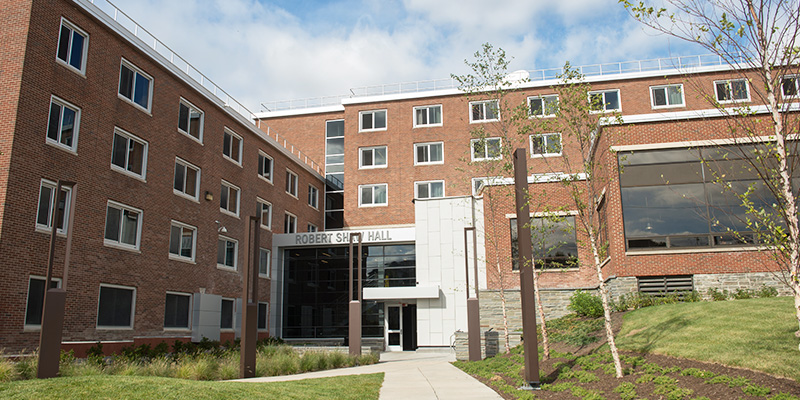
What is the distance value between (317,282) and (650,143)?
72.4 ft

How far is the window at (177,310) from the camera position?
24923 millimetres

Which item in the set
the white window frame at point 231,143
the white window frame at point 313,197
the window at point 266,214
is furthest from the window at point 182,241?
the white window frame at point 313,197

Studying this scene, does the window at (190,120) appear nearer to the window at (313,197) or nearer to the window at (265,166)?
the window at (265,166)

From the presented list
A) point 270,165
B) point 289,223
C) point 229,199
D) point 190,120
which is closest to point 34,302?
point 190,120

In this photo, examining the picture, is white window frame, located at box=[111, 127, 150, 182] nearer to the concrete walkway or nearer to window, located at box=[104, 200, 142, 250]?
window, located at box=[104, 200, 142, 250]

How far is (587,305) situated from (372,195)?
22.2m


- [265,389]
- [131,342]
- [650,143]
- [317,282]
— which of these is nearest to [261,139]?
[317,282]

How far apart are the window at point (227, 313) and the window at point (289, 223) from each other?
7.66 metres

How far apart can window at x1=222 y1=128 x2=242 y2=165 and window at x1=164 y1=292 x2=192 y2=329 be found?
8.29 metres

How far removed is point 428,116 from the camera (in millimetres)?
40719

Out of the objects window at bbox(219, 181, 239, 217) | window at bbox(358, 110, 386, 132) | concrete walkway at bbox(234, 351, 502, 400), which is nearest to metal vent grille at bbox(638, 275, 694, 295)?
concrete walkway at bbox(234, 351, 502, 400)

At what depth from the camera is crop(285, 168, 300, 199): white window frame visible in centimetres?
3797

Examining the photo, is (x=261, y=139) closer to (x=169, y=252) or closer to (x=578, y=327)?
(x=169, y=252)

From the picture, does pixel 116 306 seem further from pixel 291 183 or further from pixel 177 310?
pixel 291 183
